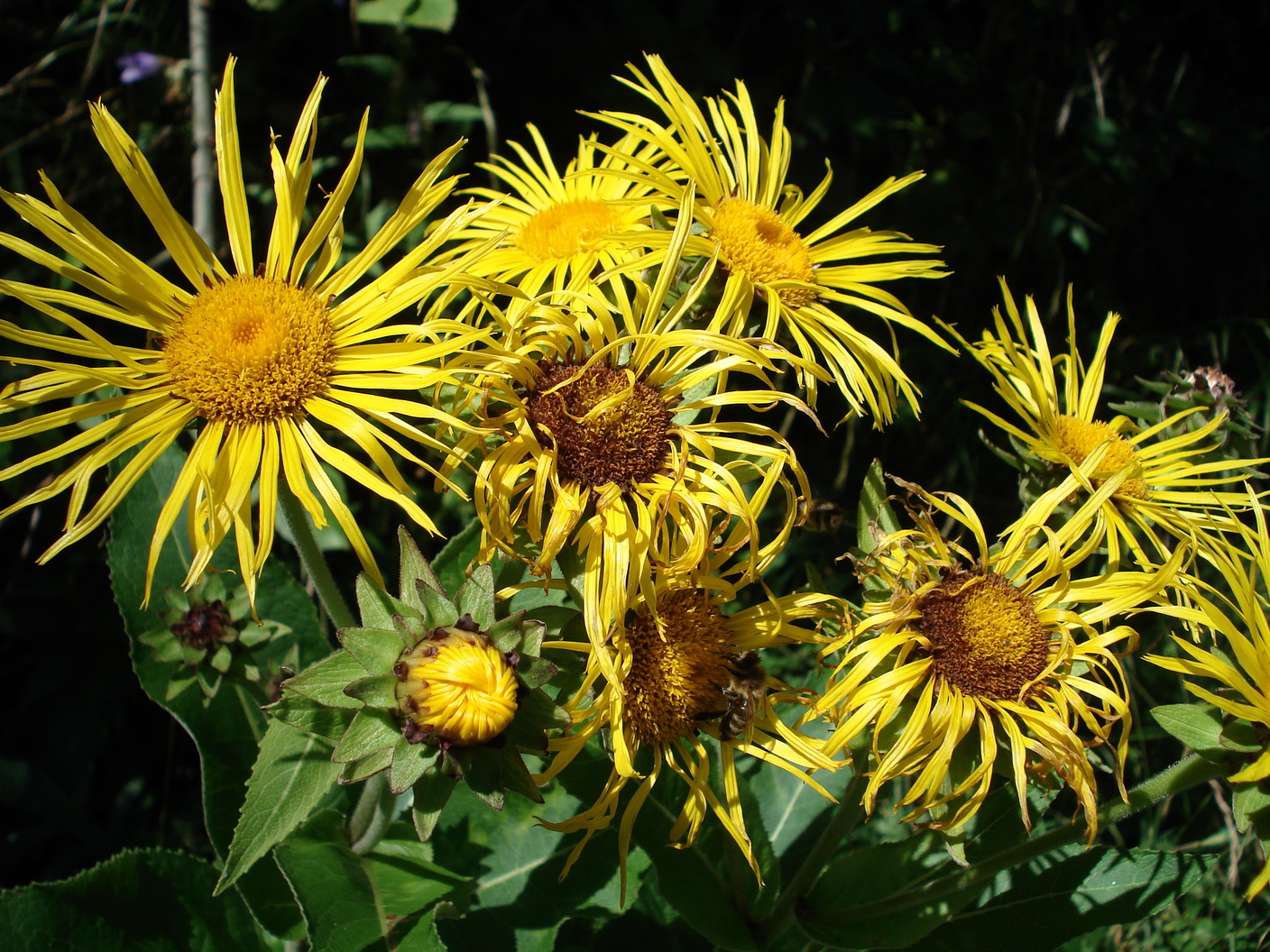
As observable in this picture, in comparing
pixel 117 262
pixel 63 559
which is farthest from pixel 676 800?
pixel 63 559

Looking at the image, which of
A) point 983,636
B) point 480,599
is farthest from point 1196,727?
point 480,599

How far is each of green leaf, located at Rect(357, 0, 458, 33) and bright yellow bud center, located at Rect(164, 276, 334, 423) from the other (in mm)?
1082

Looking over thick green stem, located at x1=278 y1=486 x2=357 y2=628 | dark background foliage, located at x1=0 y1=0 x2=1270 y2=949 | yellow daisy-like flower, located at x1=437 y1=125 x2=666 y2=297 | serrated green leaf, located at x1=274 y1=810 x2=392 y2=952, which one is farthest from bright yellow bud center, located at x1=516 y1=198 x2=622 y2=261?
serrated green leaf, located at x1=274 y1=810 x2=392 y2=952

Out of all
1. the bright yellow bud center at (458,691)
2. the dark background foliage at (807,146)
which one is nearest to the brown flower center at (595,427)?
the bright yellow bud center at (458,691)

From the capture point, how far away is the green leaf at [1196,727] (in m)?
1.13

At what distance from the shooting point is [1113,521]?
1.41 m

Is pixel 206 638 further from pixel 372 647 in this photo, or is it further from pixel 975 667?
pixel 975 667

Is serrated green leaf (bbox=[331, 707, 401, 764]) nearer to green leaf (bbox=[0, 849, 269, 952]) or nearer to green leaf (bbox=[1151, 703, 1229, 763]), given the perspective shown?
green leaf (bbox=[0, 849, 269, 952])

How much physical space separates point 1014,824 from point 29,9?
2.75 m

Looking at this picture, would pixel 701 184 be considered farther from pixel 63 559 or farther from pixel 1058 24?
pixel 1058 24

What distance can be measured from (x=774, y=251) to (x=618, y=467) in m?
0.49

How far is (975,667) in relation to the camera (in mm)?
1167

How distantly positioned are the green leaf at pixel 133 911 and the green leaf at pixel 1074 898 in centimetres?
111

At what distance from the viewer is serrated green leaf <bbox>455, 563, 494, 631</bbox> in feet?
3.50
